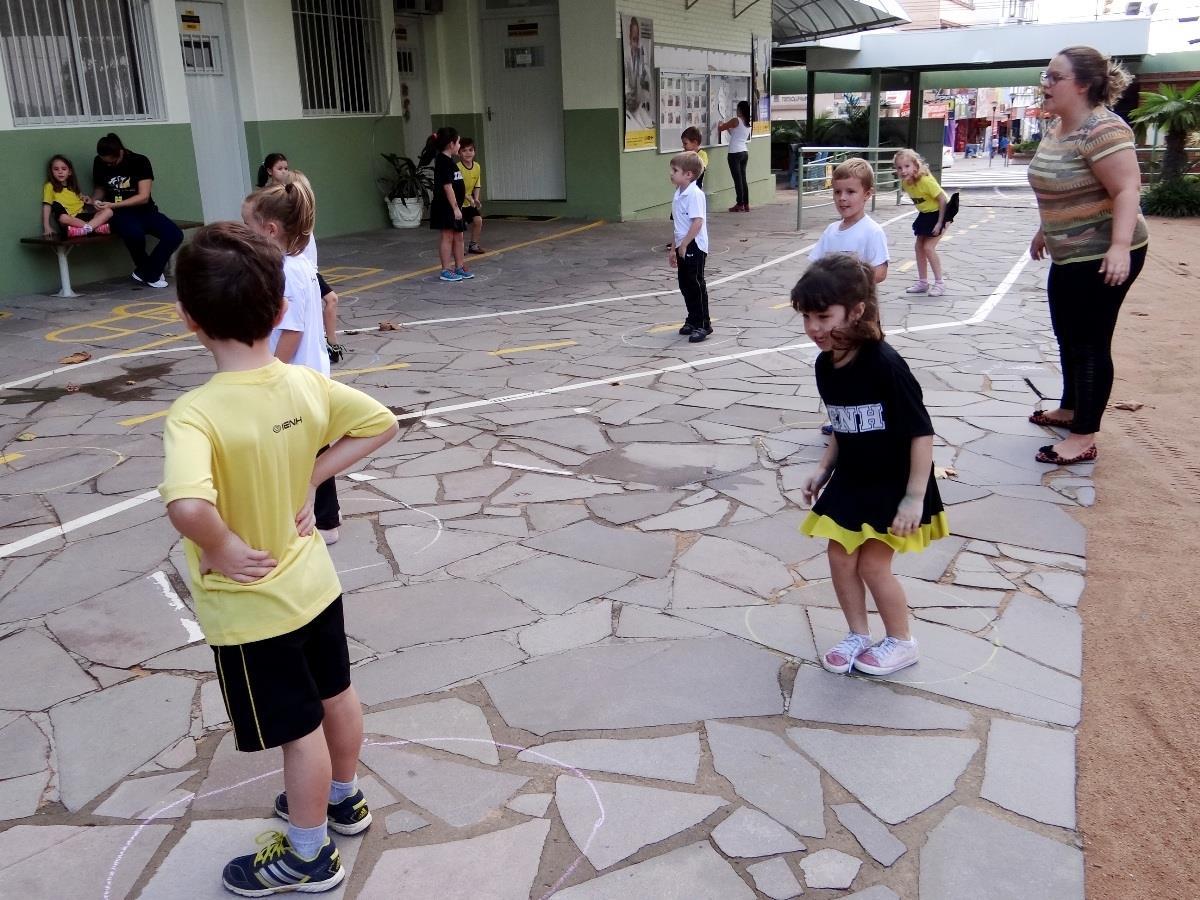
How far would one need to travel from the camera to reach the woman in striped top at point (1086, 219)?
A: 4.77 metres

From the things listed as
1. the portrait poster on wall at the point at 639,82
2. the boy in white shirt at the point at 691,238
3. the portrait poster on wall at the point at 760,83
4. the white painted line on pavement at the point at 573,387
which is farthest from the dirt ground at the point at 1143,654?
the portrait poster on wall at the point at 760,83

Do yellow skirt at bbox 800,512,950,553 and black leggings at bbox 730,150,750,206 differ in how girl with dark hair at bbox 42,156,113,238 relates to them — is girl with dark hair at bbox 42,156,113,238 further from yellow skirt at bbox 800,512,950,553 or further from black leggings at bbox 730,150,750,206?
black leggings at bbox 730,150,750,206

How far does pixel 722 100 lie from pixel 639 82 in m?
3.92

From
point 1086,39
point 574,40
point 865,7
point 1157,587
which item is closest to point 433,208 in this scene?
point 574,40

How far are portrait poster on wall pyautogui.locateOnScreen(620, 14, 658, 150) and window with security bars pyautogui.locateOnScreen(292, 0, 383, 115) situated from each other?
3532 millimetres

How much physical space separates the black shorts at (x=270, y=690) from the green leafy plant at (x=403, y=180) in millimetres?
13108

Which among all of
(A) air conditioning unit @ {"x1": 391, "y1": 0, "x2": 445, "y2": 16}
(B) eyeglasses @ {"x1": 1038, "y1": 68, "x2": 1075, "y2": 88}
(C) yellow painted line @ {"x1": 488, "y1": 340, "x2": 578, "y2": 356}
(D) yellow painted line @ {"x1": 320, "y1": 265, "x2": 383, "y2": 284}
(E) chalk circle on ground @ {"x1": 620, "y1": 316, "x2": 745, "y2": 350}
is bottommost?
(E) chalk circle on ground @ {"x1": 620, "y1": 316, "x2": 745, "y2": 350}

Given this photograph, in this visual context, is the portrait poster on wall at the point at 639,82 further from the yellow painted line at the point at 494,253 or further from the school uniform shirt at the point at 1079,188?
the school uniform shirt at the point at 1079,188

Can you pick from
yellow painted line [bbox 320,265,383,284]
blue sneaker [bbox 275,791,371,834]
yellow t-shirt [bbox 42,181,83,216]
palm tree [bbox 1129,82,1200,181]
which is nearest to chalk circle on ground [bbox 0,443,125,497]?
blue sneaker [bbox 275,791,371,834]

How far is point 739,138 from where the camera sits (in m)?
18.2

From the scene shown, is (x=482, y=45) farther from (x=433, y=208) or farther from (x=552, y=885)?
(x=552, y=885)

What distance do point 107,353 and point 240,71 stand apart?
574 cm

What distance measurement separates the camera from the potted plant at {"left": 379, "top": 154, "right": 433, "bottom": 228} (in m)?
14.6

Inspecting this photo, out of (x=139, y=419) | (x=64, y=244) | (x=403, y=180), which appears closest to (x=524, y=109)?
(x=403, y=180)
